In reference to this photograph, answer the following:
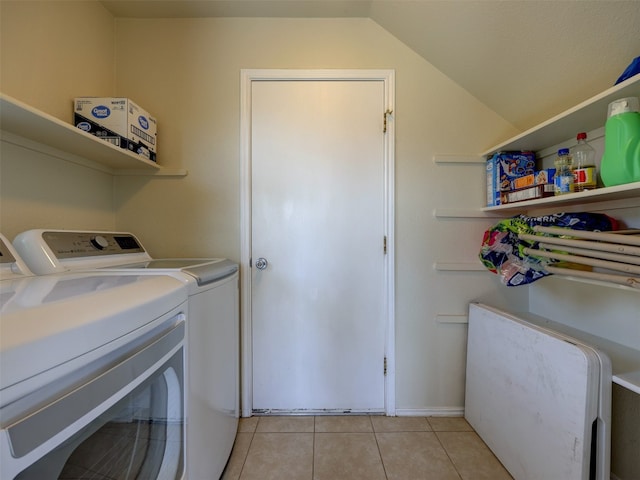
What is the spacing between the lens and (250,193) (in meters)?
1.59

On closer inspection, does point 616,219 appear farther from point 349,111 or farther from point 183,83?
point 183,83

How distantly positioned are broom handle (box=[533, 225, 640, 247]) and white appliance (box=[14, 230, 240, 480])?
1.38 m

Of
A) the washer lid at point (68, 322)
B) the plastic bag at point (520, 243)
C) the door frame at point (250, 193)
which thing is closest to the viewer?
the washer lid at point (68, 322)

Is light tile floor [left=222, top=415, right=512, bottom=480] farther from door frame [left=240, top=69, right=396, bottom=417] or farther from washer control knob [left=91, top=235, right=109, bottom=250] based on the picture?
washer control knob [left=91, top=235, right=109, bottom=250]

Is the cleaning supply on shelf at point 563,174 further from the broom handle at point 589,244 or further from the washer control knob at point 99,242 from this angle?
the washer control knob at point 99,242

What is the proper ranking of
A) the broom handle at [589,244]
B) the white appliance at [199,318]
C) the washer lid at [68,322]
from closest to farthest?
the washer lid at [68,322]
the broom handle at [589,244]
the white appliance at [199,318]

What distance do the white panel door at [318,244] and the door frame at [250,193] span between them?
0.10ft

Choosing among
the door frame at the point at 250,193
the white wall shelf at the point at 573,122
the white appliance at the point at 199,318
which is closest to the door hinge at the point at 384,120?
the door frame at the point at 250,193

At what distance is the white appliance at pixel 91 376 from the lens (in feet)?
1.26

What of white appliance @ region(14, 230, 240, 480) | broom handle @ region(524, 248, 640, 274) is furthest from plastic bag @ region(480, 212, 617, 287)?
white appliance @ region(14, 230, 240, 480)

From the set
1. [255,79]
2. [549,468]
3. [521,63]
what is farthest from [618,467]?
[255,79]

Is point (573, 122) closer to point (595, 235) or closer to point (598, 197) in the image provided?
point (598, 197)

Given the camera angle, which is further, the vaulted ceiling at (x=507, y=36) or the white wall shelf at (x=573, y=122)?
the vaulted ceiling at (x=507, y=36)

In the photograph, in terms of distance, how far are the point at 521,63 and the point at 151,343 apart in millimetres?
1931
